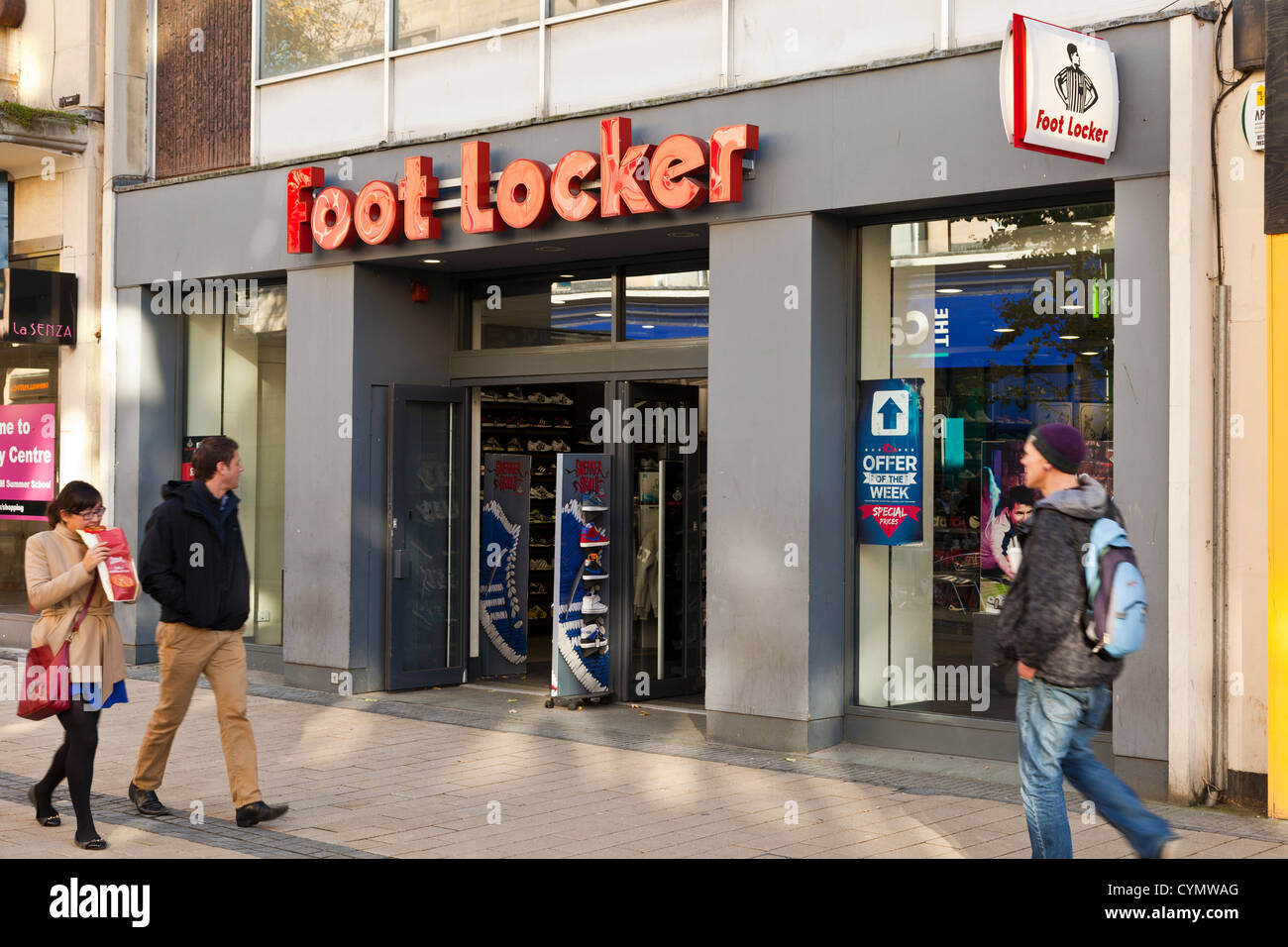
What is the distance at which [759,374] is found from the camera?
9961 mm

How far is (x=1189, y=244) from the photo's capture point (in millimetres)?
7957

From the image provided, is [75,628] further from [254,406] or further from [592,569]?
[254,406]

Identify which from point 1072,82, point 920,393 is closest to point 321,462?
point 920,393

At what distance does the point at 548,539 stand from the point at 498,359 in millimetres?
3437

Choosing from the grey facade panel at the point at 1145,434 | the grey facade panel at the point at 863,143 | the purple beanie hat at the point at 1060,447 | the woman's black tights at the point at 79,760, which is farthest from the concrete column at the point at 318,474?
the purple beanie hat at the point at 1060,447

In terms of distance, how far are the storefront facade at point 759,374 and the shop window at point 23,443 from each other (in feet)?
3.84

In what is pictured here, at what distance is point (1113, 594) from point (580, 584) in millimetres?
6536

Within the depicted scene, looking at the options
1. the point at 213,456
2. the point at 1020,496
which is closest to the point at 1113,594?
the point at 1020,496

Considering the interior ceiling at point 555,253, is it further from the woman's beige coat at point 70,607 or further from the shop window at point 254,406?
the woman's beige coat at point 70,607

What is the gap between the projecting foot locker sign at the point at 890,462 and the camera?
32.0ft

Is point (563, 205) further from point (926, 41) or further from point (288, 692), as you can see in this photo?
point (288, 692)

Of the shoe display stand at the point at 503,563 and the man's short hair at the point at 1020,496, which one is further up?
the man's short hair at the point at 1020,496

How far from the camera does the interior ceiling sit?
10.7 metres

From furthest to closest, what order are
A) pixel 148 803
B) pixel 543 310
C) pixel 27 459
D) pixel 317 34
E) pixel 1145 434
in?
1. pixel 27 459
2. pixel 317 34
3. pixel 543 310
4. pixel 1145 434
5. pixel 148 803
